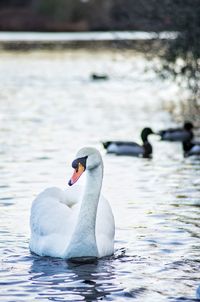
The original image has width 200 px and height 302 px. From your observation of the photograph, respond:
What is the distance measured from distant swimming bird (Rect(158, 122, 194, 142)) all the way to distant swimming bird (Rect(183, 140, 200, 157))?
1.39 m

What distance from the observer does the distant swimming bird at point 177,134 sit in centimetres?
2403

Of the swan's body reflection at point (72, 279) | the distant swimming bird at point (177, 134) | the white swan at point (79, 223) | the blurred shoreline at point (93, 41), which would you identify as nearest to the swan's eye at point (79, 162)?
the white swan at point (79, 223)

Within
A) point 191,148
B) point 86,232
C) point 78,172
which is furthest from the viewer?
point 191,148

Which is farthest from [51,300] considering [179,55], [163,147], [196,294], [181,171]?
[179,55]

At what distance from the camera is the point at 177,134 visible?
79.5ft

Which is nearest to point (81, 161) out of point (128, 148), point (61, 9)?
point (128, 148)

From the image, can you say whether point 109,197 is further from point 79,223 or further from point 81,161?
point 79,223

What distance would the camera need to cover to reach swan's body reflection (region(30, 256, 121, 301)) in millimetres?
11159

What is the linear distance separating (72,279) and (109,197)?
16.6 feet

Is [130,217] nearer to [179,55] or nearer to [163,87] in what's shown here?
[179,55]

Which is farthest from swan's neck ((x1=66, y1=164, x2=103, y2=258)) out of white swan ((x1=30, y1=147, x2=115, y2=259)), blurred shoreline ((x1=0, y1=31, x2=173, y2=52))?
blurred shoreline ((x1=0, y1=31, x2=173, y2=52))

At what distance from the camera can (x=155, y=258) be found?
12.6m

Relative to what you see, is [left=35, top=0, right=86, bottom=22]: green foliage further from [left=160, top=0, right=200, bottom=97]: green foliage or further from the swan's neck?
the swan's neck

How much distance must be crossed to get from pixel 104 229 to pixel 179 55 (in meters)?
15.1
